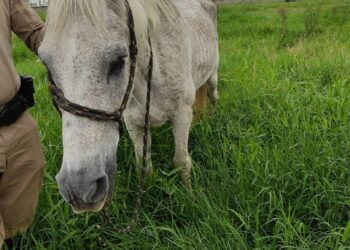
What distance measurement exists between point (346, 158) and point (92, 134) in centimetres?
183

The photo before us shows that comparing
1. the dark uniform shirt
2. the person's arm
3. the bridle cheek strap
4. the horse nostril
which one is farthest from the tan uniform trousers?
the horse nostril

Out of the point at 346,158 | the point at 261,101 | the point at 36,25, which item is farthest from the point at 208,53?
the point at 36,25

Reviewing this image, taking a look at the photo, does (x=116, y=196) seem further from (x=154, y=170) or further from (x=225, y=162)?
(x=225, y=162)

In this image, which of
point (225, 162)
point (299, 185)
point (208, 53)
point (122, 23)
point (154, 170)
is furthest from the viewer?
point (208, 53)

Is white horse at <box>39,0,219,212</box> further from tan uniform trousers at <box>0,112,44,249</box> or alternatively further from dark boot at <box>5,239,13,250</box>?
dark boot at <box>5,239,13,250</box>

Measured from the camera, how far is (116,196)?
9.02ft

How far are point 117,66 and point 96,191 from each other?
524mm

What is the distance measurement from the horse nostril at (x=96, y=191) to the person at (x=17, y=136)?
733mm

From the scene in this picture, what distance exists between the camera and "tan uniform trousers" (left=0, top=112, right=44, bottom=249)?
2.25 meters

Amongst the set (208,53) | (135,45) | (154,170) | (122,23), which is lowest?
(154,170)

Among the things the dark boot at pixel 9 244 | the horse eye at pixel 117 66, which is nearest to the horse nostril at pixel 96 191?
the horse eye at pixel 117 66

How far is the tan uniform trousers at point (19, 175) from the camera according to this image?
2.25m

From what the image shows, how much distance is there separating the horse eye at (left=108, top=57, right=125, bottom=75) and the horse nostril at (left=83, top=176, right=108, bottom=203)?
1.45ft

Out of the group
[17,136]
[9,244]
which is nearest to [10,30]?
[17,136]
